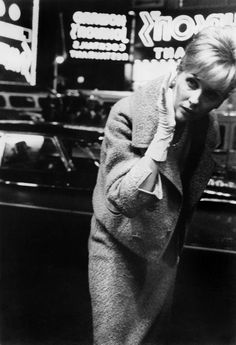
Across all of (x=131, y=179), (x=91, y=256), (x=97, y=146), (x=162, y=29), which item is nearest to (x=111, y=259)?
(x=91, y=256)

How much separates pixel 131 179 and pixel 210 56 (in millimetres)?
388

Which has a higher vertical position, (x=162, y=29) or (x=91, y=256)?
(x=162, y=29)

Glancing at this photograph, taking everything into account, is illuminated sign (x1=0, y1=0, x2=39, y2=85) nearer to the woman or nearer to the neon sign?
the neon sign

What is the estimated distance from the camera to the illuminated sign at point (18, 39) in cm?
209

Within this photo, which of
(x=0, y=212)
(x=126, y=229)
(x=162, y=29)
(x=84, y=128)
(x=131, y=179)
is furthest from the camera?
(x=84, y=128)

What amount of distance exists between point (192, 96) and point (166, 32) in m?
1.40

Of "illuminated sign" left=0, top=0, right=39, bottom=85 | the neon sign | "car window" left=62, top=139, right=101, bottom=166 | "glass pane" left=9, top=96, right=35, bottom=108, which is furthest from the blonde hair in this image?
"glass pane" left=9, top=96, right=35, bottom=108

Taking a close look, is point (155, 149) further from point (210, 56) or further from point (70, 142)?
point (70, 142)

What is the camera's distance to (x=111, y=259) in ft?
4.57

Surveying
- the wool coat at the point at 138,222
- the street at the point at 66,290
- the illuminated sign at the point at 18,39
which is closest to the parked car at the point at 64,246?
the street at the point at 66,290

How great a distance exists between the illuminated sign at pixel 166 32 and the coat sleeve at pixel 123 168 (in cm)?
106

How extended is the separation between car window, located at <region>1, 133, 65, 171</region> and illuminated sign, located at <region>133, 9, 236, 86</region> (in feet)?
4.78

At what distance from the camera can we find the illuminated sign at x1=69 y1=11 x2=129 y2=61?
2760mm

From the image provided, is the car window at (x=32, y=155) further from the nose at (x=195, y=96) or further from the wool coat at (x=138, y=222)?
the nose at (x=195, y=96)
